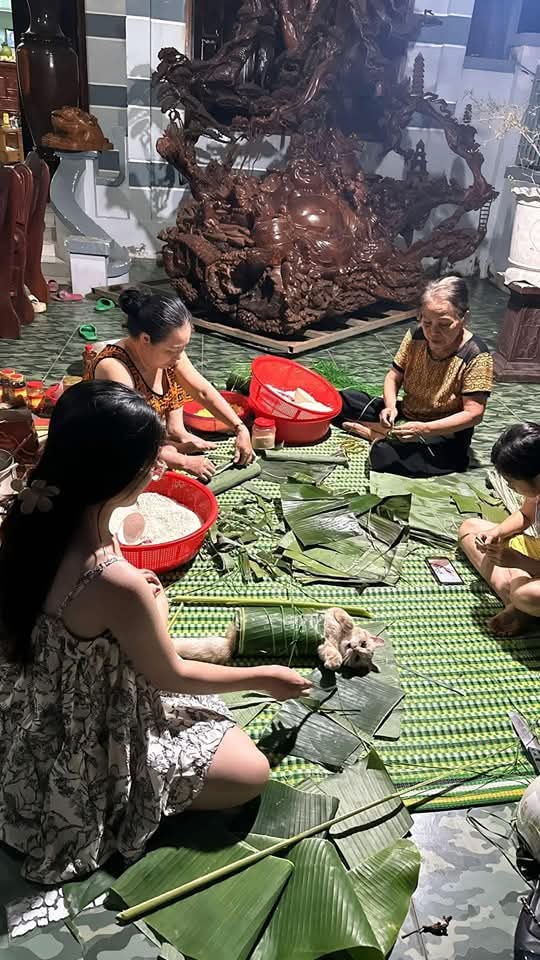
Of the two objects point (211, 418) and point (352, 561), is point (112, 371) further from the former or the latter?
point (352, 561)

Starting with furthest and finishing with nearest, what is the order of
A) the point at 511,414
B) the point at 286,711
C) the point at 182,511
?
1. the point at 511,414
2. the point at 182,511
3. the point at 286,711

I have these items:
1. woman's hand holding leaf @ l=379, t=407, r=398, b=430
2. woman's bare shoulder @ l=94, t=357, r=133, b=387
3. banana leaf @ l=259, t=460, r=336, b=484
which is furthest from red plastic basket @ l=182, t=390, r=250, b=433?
woman's bare shoulder @ l=94, t=357, r=133, b=387

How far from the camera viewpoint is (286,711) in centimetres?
215

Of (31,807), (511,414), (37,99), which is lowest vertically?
(511,414)

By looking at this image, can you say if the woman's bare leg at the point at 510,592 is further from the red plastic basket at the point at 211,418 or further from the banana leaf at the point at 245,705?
the red plastic basket at the point at 211,418

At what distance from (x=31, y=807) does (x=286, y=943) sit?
63cm

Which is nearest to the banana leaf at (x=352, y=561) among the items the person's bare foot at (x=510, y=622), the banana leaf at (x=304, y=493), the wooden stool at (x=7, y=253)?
the banana leaf at (x=304, y=493)

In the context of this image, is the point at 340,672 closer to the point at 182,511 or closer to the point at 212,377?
the point at 182,511

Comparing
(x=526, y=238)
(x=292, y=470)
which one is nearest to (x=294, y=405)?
(x=292, y=470)

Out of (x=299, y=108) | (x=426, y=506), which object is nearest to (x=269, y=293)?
(x=299, y=108)

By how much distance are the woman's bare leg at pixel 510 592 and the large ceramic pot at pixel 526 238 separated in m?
3.15

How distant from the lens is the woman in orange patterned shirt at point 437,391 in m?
3.23

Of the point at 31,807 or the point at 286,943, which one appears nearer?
the point at 286,943

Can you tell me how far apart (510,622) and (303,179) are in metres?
4.59
